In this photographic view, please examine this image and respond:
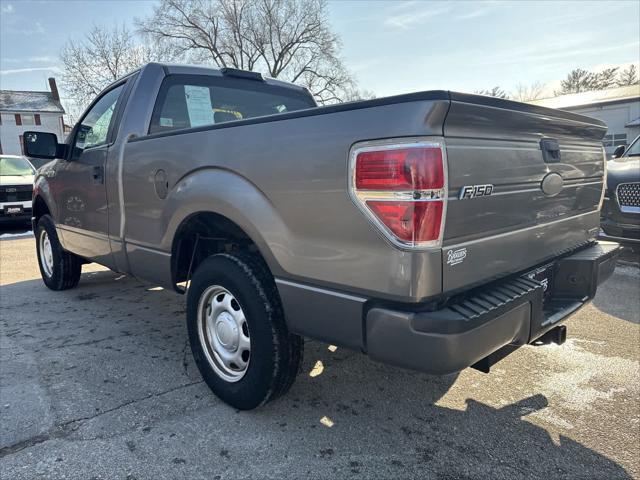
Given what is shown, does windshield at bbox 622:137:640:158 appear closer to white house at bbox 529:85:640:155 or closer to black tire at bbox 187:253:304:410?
black tire at bbox 187:253:304:410

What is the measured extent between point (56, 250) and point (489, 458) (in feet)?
15.1

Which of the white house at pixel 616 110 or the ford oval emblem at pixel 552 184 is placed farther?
the white house at pixel 616 110

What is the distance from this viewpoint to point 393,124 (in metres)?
1.76

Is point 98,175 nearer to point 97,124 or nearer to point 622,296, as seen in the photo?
point 97,124

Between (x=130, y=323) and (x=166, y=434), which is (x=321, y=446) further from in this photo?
(x=130, y=323)

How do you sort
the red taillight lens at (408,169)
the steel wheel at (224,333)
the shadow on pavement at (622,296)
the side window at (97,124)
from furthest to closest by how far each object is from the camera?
1. the shadow on pavement at (622,296)
2. the side window at (97,124)
3. the steel wheel at (224,333)
4. the red taillight lens at (408,169)

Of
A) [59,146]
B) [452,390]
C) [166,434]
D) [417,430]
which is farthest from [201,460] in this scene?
[59,146]

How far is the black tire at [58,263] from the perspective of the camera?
16.1 ft

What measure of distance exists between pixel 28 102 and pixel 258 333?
55.8 meters

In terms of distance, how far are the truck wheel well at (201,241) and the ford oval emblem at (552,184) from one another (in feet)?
5.12

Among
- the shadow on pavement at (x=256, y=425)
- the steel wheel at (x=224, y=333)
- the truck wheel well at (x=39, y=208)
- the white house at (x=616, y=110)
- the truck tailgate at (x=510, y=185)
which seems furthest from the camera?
the white house at (x=616, y=110)

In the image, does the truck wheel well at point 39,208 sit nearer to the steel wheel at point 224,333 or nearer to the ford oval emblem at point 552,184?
the steel wheel at point 224,333

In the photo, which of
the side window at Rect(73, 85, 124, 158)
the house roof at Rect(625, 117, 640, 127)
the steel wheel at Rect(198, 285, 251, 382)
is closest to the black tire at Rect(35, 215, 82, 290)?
the side window at Rect(73, 85, 124, 158)

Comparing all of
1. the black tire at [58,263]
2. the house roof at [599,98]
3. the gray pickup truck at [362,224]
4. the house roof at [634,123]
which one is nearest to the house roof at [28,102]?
the house roof at [599,98]
